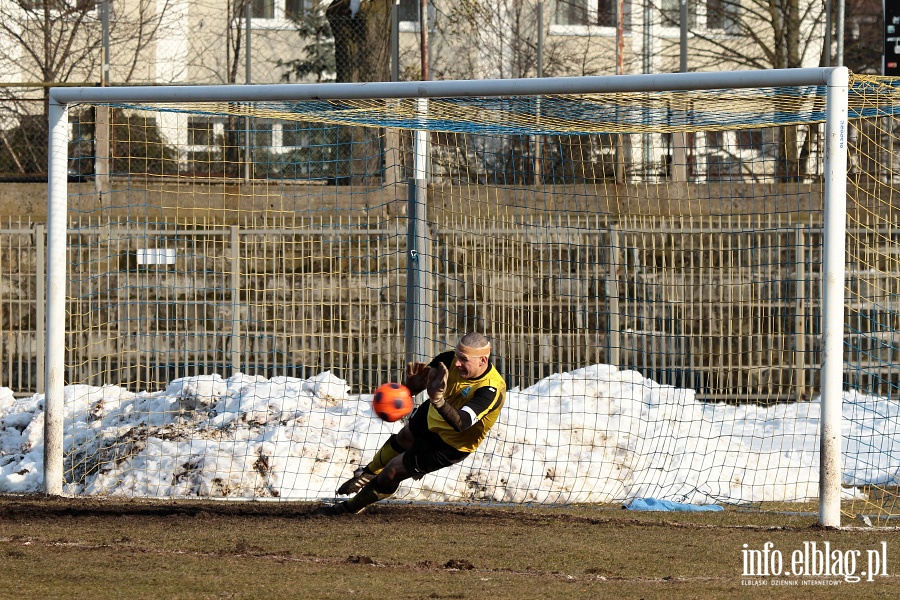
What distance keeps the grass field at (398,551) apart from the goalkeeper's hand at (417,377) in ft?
2.86

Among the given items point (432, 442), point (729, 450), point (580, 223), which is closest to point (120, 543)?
point (432, 442)

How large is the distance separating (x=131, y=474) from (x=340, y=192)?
6596mm

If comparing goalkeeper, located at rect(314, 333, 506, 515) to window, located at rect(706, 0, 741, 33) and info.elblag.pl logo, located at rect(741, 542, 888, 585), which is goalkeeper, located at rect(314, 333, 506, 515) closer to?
info.elblag.pl logo, located at rect(741, 542, 888, 585)

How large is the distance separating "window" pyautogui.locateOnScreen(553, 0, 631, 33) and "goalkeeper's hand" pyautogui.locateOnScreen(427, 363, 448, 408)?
15.6 m

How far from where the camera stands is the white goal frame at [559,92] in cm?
737

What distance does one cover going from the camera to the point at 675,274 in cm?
1399

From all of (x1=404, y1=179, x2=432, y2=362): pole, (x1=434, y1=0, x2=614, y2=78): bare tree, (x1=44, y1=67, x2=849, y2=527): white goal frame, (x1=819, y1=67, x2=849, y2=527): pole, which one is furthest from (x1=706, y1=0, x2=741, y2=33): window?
(x1=819, y1=67, x2=849, y2=527): pole

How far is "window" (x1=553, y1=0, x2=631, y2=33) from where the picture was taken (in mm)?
21594

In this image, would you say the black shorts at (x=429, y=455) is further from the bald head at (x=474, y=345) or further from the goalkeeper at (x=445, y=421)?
the bald head at (x=474, y=345)

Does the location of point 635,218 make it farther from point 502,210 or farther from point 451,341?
point 451,341

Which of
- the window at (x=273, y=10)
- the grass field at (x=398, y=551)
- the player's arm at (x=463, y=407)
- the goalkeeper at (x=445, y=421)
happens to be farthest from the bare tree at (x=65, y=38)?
the player's arm at (x=463, y=407)

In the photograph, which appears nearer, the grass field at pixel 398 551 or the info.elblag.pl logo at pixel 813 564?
the grass field at pixel 398 551

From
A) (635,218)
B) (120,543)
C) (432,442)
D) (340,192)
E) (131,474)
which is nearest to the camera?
(120,543)

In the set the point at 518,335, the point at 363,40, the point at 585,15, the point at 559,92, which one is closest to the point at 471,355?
the point at 559,92
